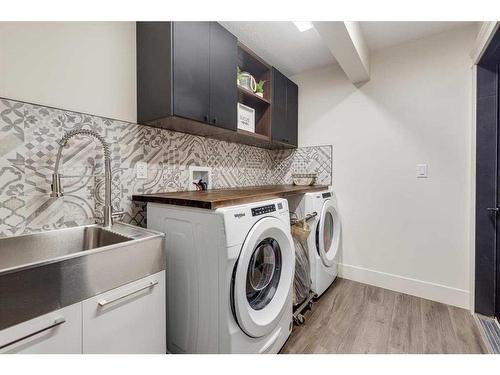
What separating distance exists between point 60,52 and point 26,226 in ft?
2.94

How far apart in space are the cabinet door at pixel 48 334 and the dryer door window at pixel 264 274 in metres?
0.80

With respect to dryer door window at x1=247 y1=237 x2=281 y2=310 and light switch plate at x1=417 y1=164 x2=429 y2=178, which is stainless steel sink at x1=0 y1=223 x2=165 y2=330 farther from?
light switch plate at x1=417 y1=164 x2=429 y2=178

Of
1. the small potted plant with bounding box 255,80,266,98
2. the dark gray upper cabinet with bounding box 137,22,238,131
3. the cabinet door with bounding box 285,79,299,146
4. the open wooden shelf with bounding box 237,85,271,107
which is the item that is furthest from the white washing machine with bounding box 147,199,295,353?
the cabinet door with bounding box 285,79,299,146

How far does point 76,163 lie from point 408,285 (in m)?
2.75

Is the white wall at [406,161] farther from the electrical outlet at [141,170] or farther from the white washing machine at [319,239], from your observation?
the electrical outlet at [141,170]

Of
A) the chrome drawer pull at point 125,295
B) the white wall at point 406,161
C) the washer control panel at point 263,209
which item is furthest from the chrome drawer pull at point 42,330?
the white wall at point 406,161

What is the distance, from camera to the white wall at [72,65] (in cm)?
107

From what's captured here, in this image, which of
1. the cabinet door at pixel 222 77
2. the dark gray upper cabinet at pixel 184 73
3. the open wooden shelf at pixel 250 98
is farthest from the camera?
the open wooden shelf at pixel 250 98

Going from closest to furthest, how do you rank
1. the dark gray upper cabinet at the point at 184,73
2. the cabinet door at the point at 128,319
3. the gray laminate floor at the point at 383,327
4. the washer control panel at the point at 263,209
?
the cabinet door at the point at 128,319
the washer control panel at the point at 263,209
the dark gray upper cabinet at the point at 184,73
the gray laminate floor at the point at 383,327

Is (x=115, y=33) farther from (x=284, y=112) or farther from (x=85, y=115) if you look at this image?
(x=284, y=112)

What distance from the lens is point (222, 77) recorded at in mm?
1638

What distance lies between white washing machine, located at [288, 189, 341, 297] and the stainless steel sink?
3.98 feet

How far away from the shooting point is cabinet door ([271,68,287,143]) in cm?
228
